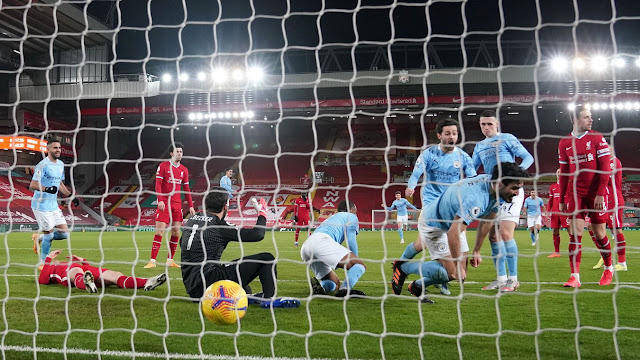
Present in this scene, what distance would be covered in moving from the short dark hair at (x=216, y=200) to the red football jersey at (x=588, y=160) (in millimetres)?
3580

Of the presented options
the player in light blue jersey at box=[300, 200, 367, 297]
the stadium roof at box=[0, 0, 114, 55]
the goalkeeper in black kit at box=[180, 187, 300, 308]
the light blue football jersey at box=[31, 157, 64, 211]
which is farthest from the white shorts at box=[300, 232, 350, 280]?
the stadium roof at box=[0, 0, 114, 55]

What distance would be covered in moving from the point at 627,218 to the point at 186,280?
24.9m

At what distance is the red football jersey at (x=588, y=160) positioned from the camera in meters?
5.23

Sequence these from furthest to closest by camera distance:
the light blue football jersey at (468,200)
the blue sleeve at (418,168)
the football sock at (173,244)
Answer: the football sock at (173,244) → the blue sleeve at (418,168) → the light blue football jersey at (468,200)

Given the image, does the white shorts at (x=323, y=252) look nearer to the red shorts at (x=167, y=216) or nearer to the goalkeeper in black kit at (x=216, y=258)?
the goalkeeper in black kit at (x=216, y=258)

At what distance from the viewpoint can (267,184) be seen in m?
29.6

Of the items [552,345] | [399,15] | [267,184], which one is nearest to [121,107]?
[267,184]

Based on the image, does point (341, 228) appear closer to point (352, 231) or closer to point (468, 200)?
point (352, 231)

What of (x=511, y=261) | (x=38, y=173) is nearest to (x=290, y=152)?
(x=38, y=173)

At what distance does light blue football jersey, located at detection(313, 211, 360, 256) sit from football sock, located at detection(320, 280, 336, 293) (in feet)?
1.47

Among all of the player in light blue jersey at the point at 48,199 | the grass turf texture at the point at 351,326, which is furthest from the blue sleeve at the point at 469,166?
the player in light blue jersey at the point at 48,199

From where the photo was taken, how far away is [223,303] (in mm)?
3646

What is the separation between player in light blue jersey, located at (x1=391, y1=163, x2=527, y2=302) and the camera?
3486 millimetres

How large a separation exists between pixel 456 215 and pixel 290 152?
642cm
